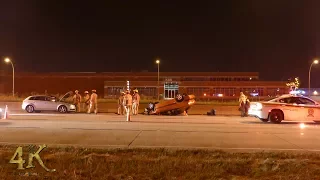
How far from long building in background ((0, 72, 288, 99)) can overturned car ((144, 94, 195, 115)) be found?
157 feet

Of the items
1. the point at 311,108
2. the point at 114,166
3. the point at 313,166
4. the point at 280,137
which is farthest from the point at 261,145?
the point at 311,108

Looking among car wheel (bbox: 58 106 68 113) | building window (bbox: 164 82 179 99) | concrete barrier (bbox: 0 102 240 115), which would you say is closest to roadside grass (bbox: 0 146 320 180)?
car wheel (bbox: 58 106 68 113)

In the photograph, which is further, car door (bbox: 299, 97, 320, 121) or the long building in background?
the long building in background

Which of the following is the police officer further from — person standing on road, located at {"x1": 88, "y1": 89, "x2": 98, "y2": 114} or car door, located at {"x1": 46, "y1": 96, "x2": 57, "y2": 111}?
car door, located at {"x1": 46, "y1": 96, "x2": 57, "y2": 111}

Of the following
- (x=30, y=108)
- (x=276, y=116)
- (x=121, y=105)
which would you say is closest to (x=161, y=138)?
(x=276, y=116)

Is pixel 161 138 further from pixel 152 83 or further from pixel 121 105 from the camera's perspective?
pixel 152 83

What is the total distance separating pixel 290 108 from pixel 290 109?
6 centimetres

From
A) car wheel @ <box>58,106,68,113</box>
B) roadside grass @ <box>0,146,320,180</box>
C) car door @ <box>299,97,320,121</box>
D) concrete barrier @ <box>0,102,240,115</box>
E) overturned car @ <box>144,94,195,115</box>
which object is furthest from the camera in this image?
concrete barrier @ <box>0,102,240,115</box>

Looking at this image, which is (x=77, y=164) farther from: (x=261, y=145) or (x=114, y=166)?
(x=261, y=145)

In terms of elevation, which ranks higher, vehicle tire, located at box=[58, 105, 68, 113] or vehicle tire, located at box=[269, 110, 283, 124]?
vehicle tire, located at box=[58, 105, 68, 113]

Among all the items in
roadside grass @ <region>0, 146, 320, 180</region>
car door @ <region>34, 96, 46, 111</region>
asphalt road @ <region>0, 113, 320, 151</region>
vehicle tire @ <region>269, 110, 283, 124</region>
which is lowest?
roadside grass @ <region>0, 146, 320, 180</region>

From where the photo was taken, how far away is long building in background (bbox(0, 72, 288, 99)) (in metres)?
80.8

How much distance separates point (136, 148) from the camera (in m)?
12.7

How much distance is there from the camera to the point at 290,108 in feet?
76.3
